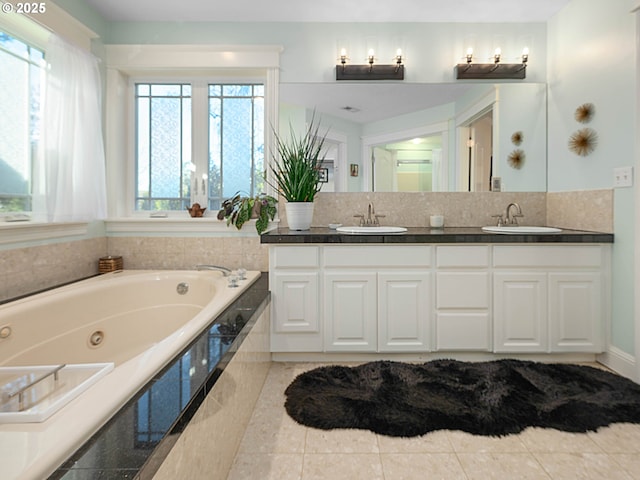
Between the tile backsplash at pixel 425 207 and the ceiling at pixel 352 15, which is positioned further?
Result: the tile backsplash at pixel 425 207

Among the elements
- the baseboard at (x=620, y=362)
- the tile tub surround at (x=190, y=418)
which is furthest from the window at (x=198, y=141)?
the baseboard at (x=620, y=362)

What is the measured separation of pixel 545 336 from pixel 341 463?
1.65 m

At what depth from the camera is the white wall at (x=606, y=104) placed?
225 cm

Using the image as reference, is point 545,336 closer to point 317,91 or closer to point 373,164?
point 373,164

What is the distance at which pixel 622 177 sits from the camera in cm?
227

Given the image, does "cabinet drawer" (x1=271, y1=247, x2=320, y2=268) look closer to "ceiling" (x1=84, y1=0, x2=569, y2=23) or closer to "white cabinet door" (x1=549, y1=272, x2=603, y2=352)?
"white cabinet door" (x1=549, y1=272, x2=603, y2=352)

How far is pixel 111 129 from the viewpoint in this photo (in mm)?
2969

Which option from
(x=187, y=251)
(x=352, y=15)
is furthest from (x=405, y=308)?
(x=352, y=15)

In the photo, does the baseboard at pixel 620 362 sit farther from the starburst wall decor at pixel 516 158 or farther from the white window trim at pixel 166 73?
the white window trim at pixel 166 73

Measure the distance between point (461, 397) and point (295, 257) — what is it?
1.23 m

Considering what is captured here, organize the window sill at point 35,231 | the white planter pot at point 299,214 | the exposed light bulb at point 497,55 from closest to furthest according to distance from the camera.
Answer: the window sill at point 35,231 < the white planter pot at point 299,214 < the exposed light bulb at point 497,55

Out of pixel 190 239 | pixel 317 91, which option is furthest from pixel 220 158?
pixel 317 91

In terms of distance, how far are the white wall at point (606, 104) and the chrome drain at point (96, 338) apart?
3.05m

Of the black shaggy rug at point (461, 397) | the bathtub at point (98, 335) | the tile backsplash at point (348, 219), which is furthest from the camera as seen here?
the tile backsplash at point (348, 219)
